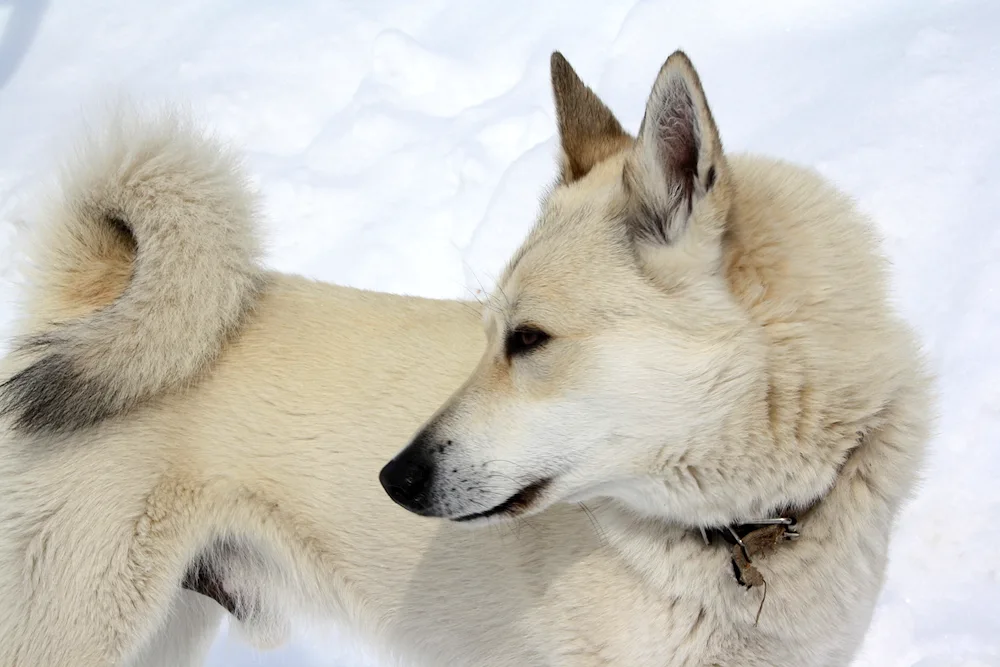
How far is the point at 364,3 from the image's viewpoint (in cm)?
692

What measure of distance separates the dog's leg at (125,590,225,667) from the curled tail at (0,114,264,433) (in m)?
0.71

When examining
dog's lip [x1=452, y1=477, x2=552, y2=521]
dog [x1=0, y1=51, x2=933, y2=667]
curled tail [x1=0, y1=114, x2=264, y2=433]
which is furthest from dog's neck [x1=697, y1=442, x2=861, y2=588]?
curled tail [x1=0, y1=114, x2=264, y2=433]

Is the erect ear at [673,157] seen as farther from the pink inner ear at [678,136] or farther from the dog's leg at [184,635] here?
the dog's leg at [184,635]

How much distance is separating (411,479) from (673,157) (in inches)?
37.2

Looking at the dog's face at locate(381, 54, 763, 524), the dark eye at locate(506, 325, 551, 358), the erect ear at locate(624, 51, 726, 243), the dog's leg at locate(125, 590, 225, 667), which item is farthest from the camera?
the dog's leg at locate(125, 590, 225, 667)

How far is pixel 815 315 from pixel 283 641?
7.11 feet

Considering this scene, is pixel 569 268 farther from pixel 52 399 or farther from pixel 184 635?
pixel 184 635

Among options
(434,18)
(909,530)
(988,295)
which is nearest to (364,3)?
(434,18)

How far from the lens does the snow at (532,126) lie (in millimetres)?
3607

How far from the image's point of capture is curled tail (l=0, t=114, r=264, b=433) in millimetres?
2623

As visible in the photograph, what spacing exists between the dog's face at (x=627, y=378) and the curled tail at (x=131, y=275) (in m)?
0.92

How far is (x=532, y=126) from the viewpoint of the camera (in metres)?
5.56

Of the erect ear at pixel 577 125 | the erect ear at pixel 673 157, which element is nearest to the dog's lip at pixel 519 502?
the erect ear at pixel 673 157

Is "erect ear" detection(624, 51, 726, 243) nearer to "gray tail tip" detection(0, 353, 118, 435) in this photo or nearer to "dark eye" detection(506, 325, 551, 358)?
"dark eye" detection(506, 325, 551, 358)
